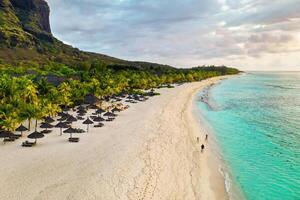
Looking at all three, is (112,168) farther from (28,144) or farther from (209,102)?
(209,102)

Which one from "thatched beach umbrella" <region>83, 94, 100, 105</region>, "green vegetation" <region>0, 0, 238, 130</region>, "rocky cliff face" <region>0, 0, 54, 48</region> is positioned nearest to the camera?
"green vegetation" <region>0, 0, 238, 130</region>

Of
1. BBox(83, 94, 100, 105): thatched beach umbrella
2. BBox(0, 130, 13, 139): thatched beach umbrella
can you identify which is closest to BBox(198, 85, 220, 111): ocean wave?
BBox(83, 94, 100, 105): thatched beach umbrella

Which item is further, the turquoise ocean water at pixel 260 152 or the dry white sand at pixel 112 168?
the turquoise ocean water at pixel 260 152

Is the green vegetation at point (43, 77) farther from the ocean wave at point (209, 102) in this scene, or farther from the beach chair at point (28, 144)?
the ocean wave at point (209, 102)

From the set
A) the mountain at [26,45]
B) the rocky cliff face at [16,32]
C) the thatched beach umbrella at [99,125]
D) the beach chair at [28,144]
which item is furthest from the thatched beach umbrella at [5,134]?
the rocky cliff face at [16,32]

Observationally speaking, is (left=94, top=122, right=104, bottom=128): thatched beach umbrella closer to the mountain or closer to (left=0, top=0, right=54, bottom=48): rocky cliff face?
the mountain

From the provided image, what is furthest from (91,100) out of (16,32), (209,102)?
(16,32)

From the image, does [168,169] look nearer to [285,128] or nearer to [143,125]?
[143,125]

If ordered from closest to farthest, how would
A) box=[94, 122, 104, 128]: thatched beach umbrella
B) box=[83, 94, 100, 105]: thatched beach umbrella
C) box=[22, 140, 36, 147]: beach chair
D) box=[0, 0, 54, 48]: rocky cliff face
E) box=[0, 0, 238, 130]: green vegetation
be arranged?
box=[22, 140, 36, 147]: beach chair
box=[0, 0, 238, 130]: green vegetation
box=[94, 122, 104, 128]: thatched beach umbrella
box=[83, 94, 100, 105]: thatched beach umbrella
box=[0, 0, 54, 48]: rocky cliff face

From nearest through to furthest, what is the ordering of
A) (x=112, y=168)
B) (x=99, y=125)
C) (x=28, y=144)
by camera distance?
(x=112, y=168), (x=28, y=144), (x=99, y=125)
